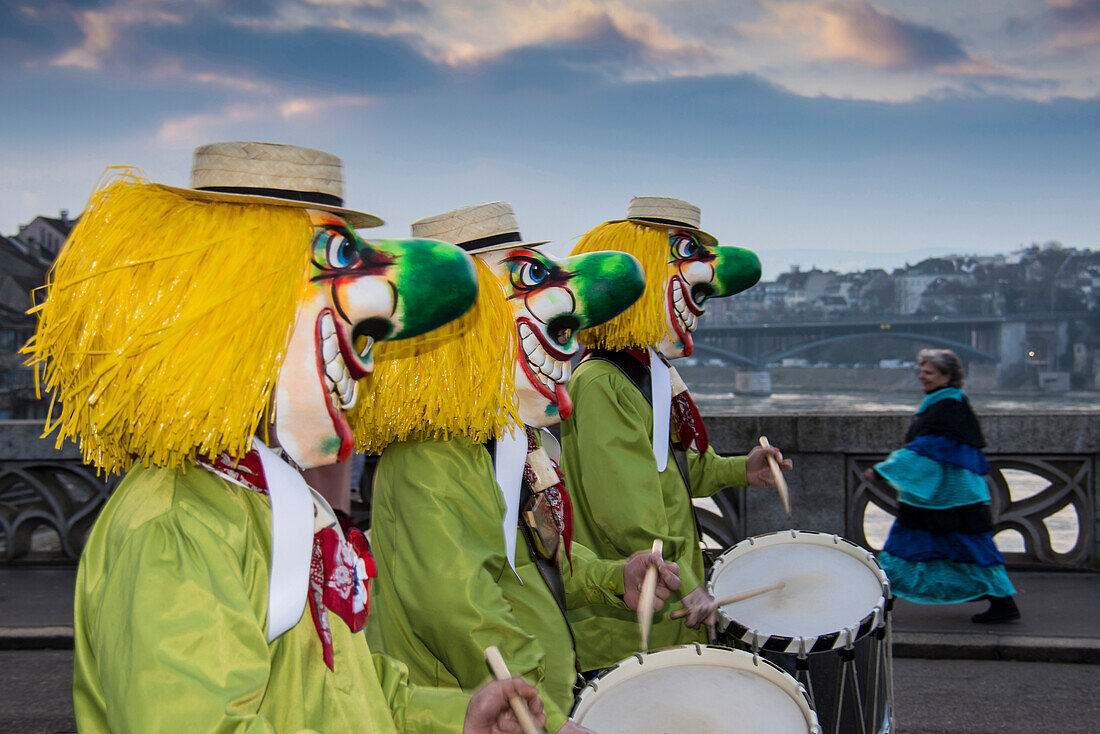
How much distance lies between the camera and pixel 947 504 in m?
4.64

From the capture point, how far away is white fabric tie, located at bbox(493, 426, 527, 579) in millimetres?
2137

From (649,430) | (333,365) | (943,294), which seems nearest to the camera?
(333,365)

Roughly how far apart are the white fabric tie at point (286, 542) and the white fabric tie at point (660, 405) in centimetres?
182

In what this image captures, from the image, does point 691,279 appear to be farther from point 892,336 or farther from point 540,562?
point 892,336

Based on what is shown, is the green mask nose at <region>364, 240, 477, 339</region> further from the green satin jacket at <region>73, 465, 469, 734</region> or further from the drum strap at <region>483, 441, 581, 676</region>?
the drum strap at <region>483, 441, 581, 676</region>

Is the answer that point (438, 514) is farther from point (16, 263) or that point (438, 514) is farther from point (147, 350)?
point (16, 263)

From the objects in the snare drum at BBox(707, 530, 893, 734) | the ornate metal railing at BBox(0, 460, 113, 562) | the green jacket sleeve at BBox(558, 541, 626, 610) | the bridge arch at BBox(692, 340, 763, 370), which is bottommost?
the bridge arch at BBox(692, 340, 763, 370)

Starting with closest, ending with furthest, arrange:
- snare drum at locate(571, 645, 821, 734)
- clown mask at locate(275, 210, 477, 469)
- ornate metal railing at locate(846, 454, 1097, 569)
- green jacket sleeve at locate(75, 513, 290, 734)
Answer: green jacket sleeve at locate(75, 513, 290, 734)
clown mask at locate(275, 210, 477, 469)
snare drum at locate(571, 645, 821, 734)
ornate metal railing at locate(846, 454, 1097, 569)

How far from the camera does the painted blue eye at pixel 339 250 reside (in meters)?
1.42

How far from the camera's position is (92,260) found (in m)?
1.31

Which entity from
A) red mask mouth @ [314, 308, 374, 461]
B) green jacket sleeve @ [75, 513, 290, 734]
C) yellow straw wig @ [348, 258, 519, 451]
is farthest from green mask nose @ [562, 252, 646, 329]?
green jacket sleeve @ [75, 513, 290, 734]

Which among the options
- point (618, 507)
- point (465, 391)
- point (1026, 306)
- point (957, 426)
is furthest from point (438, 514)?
point (1026, 306)

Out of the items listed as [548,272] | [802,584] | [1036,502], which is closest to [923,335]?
[1036,502]

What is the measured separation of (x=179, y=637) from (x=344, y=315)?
530 mm
